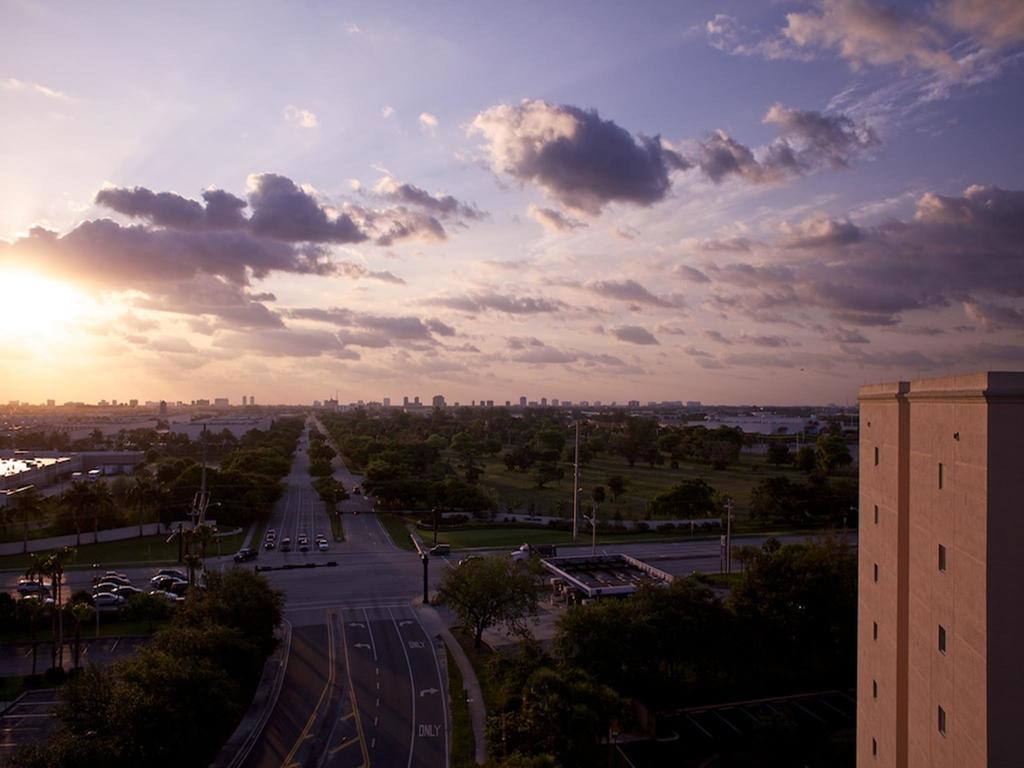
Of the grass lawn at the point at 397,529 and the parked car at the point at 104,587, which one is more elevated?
the parked car at the point at 104,587

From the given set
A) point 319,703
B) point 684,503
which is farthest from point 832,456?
point 319,703

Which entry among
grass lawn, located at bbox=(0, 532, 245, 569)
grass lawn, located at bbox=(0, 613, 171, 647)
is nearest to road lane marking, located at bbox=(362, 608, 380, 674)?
grass lawn, located at bbox=(0, 613, 171, 647)

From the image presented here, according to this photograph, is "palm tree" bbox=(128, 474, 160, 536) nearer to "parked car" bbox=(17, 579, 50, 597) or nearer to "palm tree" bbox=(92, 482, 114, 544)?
"palm tree" bbox=(92, 482, 114, 544)

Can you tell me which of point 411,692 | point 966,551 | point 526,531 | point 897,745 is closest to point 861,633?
point 897,745

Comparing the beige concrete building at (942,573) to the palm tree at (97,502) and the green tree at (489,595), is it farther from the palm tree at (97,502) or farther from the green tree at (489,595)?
the palm tree at (97,502)

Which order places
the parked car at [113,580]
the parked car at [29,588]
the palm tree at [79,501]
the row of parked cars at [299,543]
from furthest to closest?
the row of parked cars at [299,543] < the palm tree at [79,501] < the parked car at [113,580] < the parked car at [29,588]

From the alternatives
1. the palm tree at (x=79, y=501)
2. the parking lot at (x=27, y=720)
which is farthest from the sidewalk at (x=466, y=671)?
the palm tree at (x=79, y=501)

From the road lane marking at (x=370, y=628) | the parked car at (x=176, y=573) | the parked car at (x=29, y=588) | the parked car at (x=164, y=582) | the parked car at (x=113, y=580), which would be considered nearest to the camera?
the road lane marking at (x=370, y=628)
